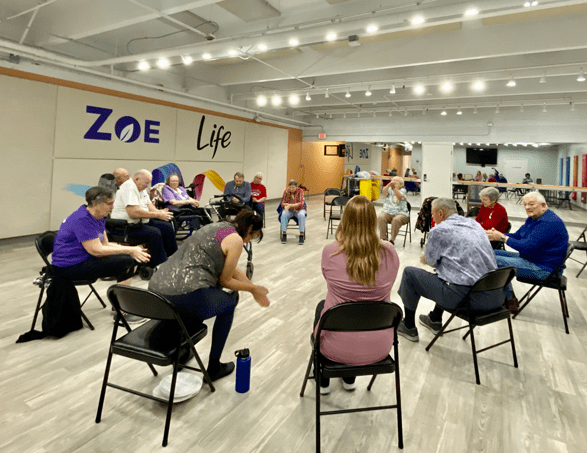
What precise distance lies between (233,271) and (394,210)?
16.3 ft

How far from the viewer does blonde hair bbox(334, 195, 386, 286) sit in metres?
1.95

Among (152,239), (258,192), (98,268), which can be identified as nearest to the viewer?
(98,268)

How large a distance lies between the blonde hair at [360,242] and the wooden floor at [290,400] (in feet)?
2.95

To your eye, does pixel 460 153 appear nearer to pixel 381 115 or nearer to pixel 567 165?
pixel 567 165

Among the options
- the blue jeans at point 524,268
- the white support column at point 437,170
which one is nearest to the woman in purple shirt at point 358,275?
the blue jeans at point 524,268

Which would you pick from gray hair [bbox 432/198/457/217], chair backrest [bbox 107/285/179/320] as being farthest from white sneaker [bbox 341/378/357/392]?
gray hair [bbox 432/198/457/217]

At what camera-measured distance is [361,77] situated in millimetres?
8570

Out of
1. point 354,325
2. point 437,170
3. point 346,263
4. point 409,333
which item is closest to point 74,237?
point 346,263

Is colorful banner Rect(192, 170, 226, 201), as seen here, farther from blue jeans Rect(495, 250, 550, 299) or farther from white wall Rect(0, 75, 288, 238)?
blue jeans Rect(495, 250, 550, 299)

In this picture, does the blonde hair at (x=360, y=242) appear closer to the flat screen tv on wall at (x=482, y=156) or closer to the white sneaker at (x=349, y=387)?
the white sneaker at (x=349, y=387)

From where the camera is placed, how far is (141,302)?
1896 millimetres

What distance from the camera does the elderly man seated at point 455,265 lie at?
8.71 feet

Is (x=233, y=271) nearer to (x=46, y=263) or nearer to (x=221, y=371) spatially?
(x=221, y=371)

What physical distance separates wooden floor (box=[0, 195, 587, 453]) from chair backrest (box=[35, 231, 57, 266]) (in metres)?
0.66
